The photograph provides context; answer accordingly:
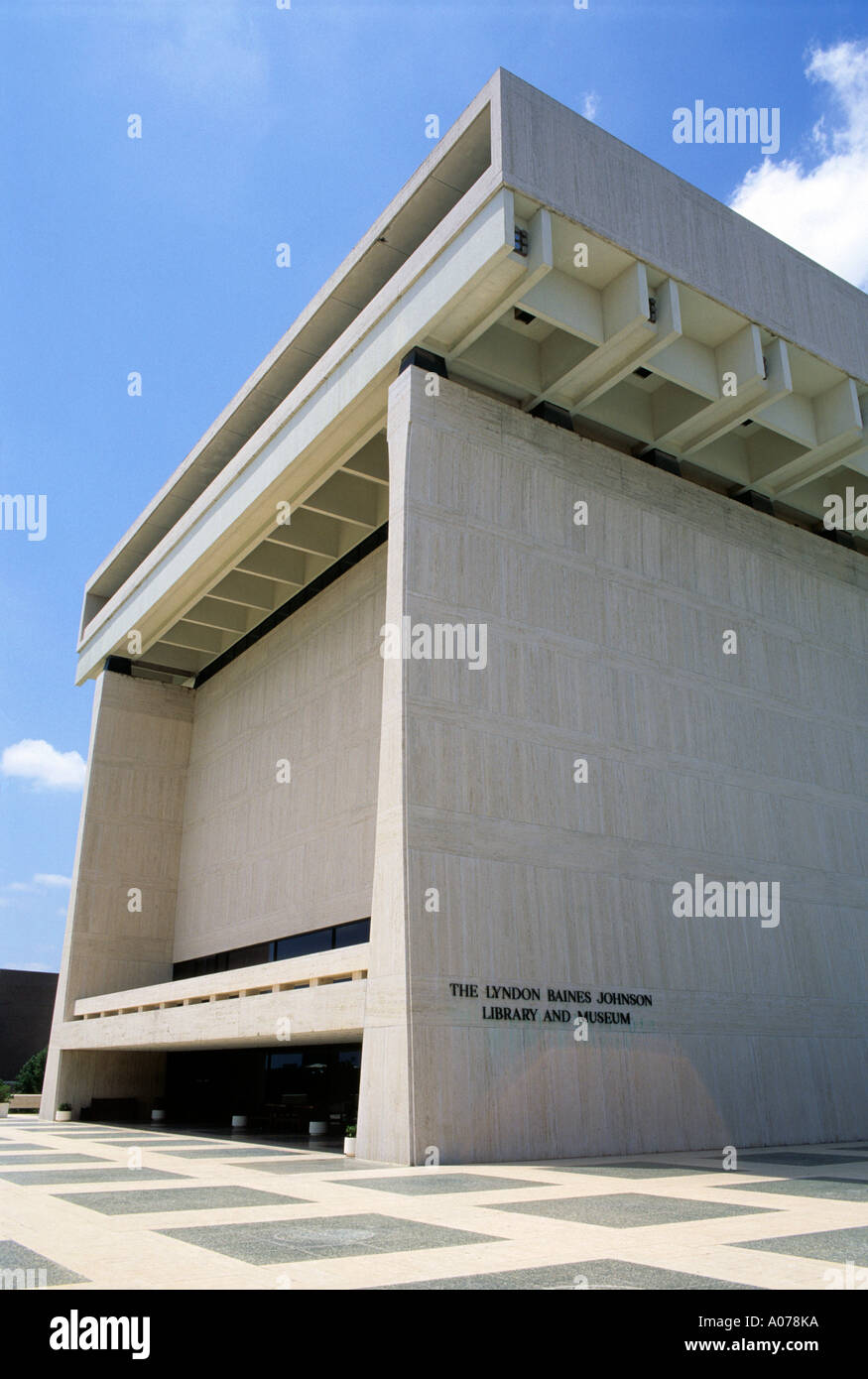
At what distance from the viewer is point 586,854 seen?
64.9 feet

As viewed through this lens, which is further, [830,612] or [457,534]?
[830,612]

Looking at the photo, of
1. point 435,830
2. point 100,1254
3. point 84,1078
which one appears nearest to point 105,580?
point 84,1078

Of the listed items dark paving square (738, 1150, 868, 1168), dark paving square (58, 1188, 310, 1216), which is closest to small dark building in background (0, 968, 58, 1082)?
dark paving square (738, 1150, 868, 1168)

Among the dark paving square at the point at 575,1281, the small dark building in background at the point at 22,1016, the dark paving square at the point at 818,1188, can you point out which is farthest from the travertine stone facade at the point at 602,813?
the small dark building in background at the point at 22,1016

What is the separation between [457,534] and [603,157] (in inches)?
319

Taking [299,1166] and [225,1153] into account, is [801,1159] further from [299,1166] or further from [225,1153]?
[225,1153]

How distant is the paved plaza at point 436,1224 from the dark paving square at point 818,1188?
42 millimetres

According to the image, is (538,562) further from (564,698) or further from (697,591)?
(697,591)

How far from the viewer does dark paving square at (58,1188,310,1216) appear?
10.1 m

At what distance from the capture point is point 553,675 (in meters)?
20.8

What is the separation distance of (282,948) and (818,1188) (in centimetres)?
1920

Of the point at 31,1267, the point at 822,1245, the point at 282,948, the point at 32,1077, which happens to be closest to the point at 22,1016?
the point at 32,1077

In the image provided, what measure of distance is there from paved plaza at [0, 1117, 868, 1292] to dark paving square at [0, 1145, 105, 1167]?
21cm
